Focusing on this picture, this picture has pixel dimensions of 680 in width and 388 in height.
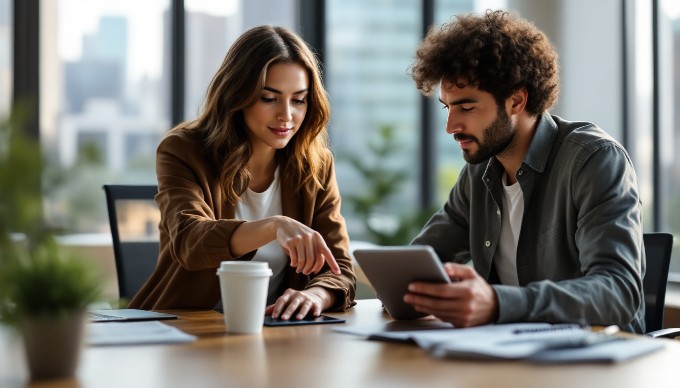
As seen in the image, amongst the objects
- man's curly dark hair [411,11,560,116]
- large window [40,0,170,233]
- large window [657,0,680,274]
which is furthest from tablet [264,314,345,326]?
large window [40,0,170,233]

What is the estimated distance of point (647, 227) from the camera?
4.14 m

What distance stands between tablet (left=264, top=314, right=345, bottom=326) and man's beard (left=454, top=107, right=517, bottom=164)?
625 mm

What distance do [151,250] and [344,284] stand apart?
0.70 meters

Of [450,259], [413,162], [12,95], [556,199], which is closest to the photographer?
[556,199]

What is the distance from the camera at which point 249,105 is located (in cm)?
238

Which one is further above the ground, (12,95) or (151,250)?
(12,95)

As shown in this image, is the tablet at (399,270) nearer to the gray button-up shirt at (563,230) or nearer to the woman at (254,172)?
the gray button-up shirt at (563,230)

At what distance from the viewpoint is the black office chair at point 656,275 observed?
84.5 inches

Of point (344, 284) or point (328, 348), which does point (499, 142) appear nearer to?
point (344, 284)

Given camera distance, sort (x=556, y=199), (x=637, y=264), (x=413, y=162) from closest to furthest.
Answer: (x=637, y=264) < (x=556, y=199) < (x=413, y=162)

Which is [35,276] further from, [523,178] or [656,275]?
[656,275]

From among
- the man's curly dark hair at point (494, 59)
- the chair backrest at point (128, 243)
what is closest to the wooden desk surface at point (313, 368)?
the man's curly dark hair at point (494, 59)

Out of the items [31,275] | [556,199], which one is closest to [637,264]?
[556,199]

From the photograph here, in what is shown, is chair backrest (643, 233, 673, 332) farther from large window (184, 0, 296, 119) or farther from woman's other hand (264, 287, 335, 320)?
large window (184, 0, 296, 119)
